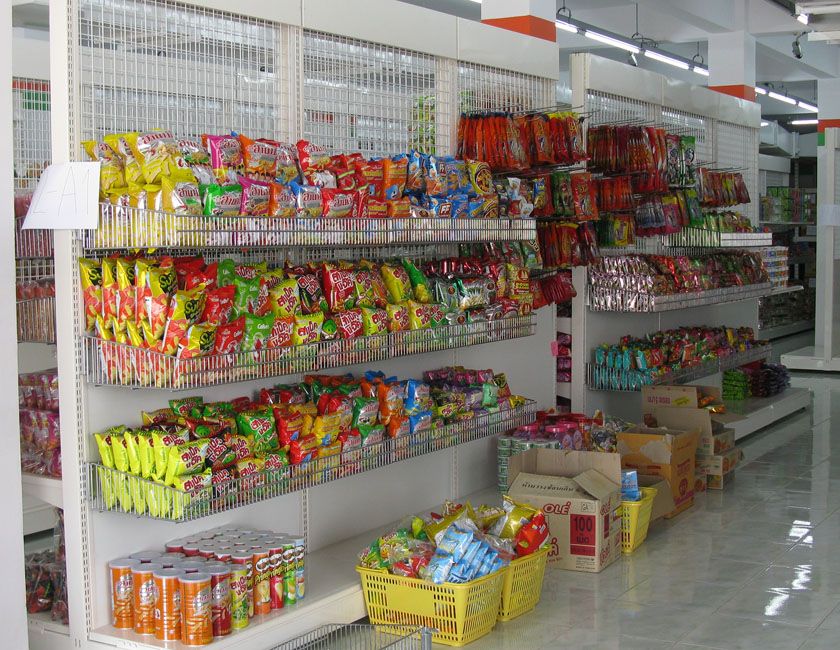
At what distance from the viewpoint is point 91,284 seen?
3.89 m

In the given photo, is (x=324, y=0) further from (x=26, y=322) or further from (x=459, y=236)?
(x=26, y=322)

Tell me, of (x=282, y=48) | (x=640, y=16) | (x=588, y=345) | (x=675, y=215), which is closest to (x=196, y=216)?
(x=282, y=48)

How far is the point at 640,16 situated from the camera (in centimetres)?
1322

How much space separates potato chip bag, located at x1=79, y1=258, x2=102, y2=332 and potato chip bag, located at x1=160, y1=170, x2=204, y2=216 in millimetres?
385

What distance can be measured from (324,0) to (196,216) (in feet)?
5.52

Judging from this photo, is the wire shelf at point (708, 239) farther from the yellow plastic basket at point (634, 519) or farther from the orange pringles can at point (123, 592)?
the orange pringles can at point (123, 592)

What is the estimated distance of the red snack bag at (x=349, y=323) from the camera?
14.9ft

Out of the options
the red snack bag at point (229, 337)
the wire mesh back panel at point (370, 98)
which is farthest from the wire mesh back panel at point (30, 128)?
the red snack bag at point (229, 337)

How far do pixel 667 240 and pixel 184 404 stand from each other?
5.51m

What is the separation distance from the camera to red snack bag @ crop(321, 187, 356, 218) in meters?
4.41

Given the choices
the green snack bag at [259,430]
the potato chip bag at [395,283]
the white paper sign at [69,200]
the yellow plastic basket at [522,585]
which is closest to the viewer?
the white paper sign at [69,200]

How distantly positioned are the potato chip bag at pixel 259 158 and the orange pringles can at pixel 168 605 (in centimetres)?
153

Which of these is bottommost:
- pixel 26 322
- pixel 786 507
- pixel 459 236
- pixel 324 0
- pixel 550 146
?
pixel 786 507

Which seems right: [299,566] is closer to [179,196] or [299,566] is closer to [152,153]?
[179,196]
